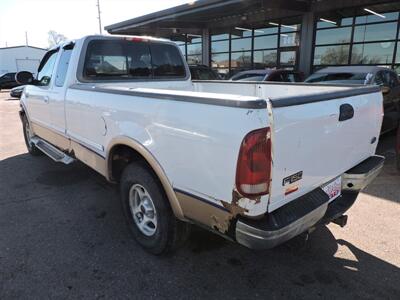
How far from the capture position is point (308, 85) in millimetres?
3902

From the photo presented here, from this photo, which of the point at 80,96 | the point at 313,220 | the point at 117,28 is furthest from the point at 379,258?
the point at 117,28

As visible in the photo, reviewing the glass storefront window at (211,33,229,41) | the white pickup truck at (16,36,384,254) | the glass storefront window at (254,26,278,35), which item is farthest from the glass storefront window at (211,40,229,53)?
the white pickup truck at (16,36,384,254)

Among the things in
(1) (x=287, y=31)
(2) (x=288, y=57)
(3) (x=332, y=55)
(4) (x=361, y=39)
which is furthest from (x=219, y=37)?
(4) (x=361, y=39)

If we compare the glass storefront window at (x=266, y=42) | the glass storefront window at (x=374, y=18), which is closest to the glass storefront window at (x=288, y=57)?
the glass storefront window at (x=266, y=42)

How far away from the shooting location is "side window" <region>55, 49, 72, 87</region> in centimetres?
432

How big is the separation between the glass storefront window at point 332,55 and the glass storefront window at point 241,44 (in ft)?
13.1

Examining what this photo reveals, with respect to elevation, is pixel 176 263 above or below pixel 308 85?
below

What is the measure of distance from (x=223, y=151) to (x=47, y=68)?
426cm

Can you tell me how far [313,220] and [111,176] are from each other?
2075mm

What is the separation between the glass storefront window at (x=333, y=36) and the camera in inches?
538

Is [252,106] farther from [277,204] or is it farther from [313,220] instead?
[313,220]

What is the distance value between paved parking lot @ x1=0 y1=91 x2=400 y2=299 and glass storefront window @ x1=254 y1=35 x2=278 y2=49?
43.2 ft

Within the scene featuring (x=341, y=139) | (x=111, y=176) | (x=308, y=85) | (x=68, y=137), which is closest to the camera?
(x=341, y=139)

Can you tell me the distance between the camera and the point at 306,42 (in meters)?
14.6
